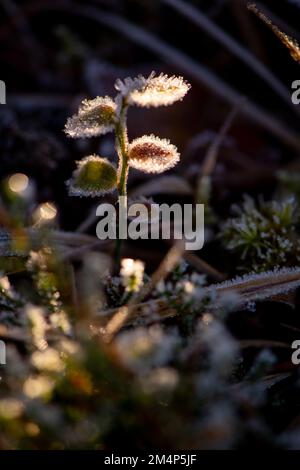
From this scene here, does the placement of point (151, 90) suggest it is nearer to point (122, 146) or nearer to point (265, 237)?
point (122, 146)

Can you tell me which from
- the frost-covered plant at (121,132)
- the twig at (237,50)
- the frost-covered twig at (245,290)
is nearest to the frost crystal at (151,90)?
the frost-covered plant at (121,132)

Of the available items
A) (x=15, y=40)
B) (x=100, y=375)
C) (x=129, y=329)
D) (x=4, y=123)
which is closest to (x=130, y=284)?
(x=129, y=329)

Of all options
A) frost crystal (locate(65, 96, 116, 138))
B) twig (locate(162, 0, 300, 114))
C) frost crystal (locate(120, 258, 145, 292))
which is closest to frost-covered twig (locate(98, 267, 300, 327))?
A: frost crystal (locate(120, 258, 145, 292))

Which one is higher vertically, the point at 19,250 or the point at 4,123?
the point at 4,123

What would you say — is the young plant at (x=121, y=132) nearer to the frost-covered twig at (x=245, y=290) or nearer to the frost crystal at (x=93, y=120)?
the frost crystal at (x=93, y=120)

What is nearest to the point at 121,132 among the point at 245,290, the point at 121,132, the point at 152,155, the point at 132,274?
the point at 121,132
